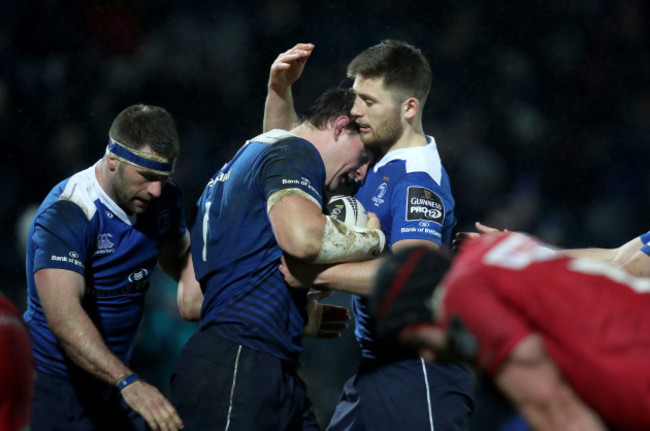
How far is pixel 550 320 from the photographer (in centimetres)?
175

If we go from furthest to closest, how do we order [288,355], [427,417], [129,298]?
[129,298] < [427,417] < [288,355]

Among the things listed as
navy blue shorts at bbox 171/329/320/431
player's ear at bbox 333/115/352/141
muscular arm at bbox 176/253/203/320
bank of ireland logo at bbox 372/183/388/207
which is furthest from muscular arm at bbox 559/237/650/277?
muscular arm at bbox 176/253/203/320

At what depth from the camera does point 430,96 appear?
6711mm

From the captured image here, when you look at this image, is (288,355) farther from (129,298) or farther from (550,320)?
(550,320)

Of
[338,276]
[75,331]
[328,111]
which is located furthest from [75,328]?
[328,111]

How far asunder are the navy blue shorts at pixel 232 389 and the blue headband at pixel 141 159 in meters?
0.98

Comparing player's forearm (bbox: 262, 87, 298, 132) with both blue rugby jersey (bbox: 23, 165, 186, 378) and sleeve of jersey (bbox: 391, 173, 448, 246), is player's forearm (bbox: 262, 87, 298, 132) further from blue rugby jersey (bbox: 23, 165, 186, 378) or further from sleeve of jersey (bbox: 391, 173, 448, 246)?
sleeve of jersey (bbox: 391, 173, 448, 246)

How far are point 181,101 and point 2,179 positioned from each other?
1.53 metres

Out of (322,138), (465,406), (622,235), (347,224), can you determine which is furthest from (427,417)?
(622,235)

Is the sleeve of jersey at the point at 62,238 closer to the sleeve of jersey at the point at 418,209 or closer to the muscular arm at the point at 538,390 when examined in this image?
the sleeve of jersey at the point at 418,209

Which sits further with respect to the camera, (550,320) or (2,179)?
(2,179)

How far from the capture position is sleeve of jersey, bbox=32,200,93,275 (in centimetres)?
350

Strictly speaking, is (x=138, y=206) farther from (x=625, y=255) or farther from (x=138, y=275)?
(x=625, y=255)

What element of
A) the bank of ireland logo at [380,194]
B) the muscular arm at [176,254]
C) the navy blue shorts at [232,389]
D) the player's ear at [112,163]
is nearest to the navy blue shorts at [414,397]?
the navy blue shorts at [232,389]
